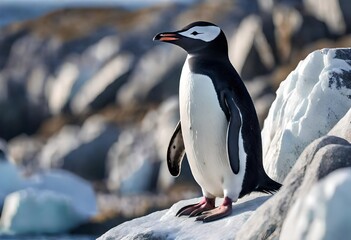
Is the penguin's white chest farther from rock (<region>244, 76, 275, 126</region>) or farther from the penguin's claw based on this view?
rock (<region>244, 76, 275, 126</region>)

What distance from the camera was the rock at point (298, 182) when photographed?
6254 mm

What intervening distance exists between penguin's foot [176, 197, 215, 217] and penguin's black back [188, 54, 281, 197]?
39 centimetres

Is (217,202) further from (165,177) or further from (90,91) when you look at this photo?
(90,91)

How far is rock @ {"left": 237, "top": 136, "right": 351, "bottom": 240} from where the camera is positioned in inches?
246

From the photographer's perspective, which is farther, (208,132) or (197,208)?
(197,208)

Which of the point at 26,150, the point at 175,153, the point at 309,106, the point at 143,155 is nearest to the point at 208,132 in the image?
the point at 175,153

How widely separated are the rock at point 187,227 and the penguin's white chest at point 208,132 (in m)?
0.23

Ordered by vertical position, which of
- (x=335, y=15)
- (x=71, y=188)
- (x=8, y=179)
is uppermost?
(x=335, y=15)

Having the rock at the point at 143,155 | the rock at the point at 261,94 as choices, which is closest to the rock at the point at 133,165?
the rock at the point at 143,155

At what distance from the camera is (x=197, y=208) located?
28.1 ft

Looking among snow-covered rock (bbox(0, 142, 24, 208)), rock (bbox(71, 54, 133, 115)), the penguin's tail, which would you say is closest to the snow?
snow-covered rock (bbox(0, 142, 24, 208))

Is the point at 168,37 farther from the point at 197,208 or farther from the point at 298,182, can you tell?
the point at 298,182

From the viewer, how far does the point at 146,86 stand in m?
50.3

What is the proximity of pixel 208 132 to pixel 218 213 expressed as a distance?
740mm
